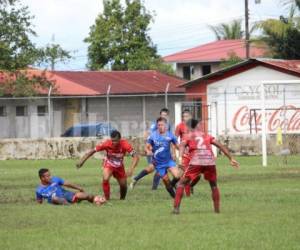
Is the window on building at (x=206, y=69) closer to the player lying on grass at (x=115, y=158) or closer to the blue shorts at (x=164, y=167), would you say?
the blue shorts at (x=164, y=167)

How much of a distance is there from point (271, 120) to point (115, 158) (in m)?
23.0

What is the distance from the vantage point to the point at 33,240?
41.4 feet

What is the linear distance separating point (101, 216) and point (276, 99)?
91.3 feet

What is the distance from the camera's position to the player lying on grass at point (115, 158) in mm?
19562

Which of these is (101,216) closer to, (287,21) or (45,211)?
(45,211)

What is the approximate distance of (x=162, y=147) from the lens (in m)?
20.4

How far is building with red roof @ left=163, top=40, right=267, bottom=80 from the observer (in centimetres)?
7344

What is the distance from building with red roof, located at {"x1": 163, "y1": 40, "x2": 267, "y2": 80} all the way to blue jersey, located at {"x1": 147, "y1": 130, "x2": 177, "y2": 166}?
5079 centimetres

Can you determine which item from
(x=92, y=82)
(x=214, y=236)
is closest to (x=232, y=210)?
(x=214, y=236)

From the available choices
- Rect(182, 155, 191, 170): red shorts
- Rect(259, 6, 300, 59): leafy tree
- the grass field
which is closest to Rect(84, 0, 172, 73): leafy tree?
Rect(259, 6, 300, 59): leafy tree

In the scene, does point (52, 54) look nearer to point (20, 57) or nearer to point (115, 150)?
point (20, 57)

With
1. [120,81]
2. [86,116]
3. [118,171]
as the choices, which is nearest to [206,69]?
[120,81]

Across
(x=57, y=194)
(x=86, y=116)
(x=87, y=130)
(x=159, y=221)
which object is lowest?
(x=159, y=221)

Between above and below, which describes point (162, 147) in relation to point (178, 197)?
above
